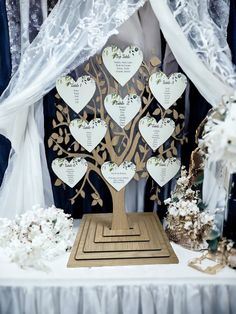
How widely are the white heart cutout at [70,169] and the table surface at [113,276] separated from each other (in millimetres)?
439

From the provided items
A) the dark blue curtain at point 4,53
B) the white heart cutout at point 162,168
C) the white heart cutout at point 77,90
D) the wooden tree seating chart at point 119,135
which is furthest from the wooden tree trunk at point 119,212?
the dark blue curtain at point 4,53

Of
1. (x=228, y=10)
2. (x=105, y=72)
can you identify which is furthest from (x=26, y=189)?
(x=228, y=10)

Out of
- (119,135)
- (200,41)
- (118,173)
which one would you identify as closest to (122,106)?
(119,135)

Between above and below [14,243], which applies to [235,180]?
above

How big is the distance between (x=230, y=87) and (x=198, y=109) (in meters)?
0.34

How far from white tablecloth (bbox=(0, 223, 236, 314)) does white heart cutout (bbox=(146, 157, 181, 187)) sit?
47 centimetres

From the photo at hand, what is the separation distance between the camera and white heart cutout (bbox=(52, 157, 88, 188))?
1.56 metres

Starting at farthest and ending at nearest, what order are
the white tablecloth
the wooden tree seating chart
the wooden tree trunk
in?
the wooden tree trunk → the wooden tree seating chart → the white tablecloth

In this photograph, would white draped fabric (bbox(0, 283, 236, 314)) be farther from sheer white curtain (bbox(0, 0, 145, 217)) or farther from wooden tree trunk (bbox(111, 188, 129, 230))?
sheer white curtain (bbox(0, 0, 145, 217))

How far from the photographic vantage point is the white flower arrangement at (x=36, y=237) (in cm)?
129

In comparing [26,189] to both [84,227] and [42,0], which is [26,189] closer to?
[84,227]

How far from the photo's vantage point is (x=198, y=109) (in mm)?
1655

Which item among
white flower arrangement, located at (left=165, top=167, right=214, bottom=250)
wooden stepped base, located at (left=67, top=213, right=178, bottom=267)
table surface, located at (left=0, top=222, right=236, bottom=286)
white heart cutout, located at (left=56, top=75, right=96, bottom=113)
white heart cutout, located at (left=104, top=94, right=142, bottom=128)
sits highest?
white heart cutout, located at (left=56, top=75, right=96, bottom=113)

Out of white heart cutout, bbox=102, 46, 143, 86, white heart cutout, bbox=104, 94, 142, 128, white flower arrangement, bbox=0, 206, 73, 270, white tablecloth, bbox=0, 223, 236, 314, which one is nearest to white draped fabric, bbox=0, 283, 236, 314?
white tablecloth, bbox=0, 223, 236, 314
